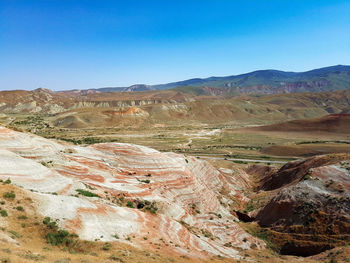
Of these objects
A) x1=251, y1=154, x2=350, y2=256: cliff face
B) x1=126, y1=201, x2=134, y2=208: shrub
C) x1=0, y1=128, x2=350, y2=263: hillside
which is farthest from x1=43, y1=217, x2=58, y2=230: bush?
x1=251, y1=154, x2=350, y2=256: cliff face

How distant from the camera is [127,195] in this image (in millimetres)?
27172

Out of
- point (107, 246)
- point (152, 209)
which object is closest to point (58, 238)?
point (107, 246)

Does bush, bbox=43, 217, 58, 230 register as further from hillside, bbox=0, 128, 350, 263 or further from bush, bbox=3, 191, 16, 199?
bush, bbox=3, 191, 16, 199

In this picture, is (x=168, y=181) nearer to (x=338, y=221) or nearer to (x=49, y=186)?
(x=49, y=186)

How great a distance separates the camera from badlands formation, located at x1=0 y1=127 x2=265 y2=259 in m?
18.5

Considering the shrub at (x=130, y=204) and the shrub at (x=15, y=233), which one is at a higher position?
the shrub at (x=15, y=233)

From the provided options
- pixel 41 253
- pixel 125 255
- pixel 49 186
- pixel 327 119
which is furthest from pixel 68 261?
pixel 327 119

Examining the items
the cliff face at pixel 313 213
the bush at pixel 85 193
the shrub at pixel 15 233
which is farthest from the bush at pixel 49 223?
the cliff face at pixel 313 213

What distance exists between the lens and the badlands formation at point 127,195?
727 inches

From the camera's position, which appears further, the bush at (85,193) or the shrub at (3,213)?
the bush at (85,193)

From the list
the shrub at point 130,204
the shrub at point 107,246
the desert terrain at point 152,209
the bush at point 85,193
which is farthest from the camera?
the shrub at point 130,204

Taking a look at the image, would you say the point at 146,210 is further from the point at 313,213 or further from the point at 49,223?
the point at 313,213

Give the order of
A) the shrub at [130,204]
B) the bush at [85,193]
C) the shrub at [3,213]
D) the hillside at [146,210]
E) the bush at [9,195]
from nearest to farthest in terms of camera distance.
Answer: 1. the shrub at [3,213]
2. the hillside at [146,210]
3. the bush at [9,195]
4. the bush at [85,193]
5. the shrub at [130,204]

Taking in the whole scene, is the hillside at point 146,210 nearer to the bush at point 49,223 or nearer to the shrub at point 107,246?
the bush at point 49,223
